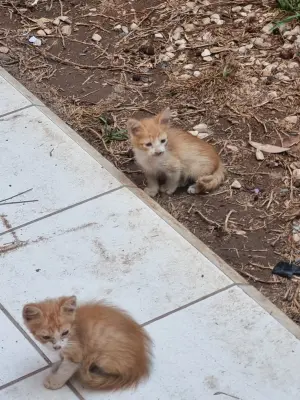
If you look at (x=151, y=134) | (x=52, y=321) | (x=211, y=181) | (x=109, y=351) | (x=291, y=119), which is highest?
(x=52, y=321)

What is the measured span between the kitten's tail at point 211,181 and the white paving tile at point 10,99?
1.47 m

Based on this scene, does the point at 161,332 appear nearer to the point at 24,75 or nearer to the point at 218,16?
the point at 24,75

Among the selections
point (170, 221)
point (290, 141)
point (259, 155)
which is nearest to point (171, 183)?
point (170, 221)

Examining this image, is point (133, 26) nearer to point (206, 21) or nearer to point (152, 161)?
point (206, 21)

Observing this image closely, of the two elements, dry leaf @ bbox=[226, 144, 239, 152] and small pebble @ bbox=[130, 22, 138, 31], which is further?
small pebble @ bbox=[130, 22, 138, 31]

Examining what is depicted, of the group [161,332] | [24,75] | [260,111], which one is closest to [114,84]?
[24,75]

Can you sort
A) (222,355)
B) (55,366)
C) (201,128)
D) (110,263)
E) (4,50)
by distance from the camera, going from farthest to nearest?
1. (4,50)
2. (201,128)
3. (110,263)
4. (222,355)
5. (55,366)

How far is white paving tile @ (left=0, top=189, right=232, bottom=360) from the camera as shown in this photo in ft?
14.5

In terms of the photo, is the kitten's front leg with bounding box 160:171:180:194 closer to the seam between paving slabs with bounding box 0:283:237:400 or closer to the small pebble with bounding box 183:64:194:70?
the seam between paving slabs with bounding box 0:283:237:400

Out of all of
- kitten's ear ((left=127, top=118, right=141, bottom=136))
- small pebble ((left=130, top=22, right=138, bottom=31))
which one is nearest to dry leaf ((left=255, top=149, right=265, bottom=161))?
kitten's ear ((left=127, top=118, right=141, bottom=136))

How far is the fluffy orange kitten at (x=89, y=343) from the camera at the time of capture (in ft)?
12.3

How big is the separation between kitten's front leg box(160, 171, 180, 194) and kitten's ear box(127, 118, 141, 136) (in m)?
0.33

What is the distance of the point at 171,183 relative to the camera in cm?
536

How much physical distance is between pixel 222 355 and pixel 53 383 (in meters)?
0.81
